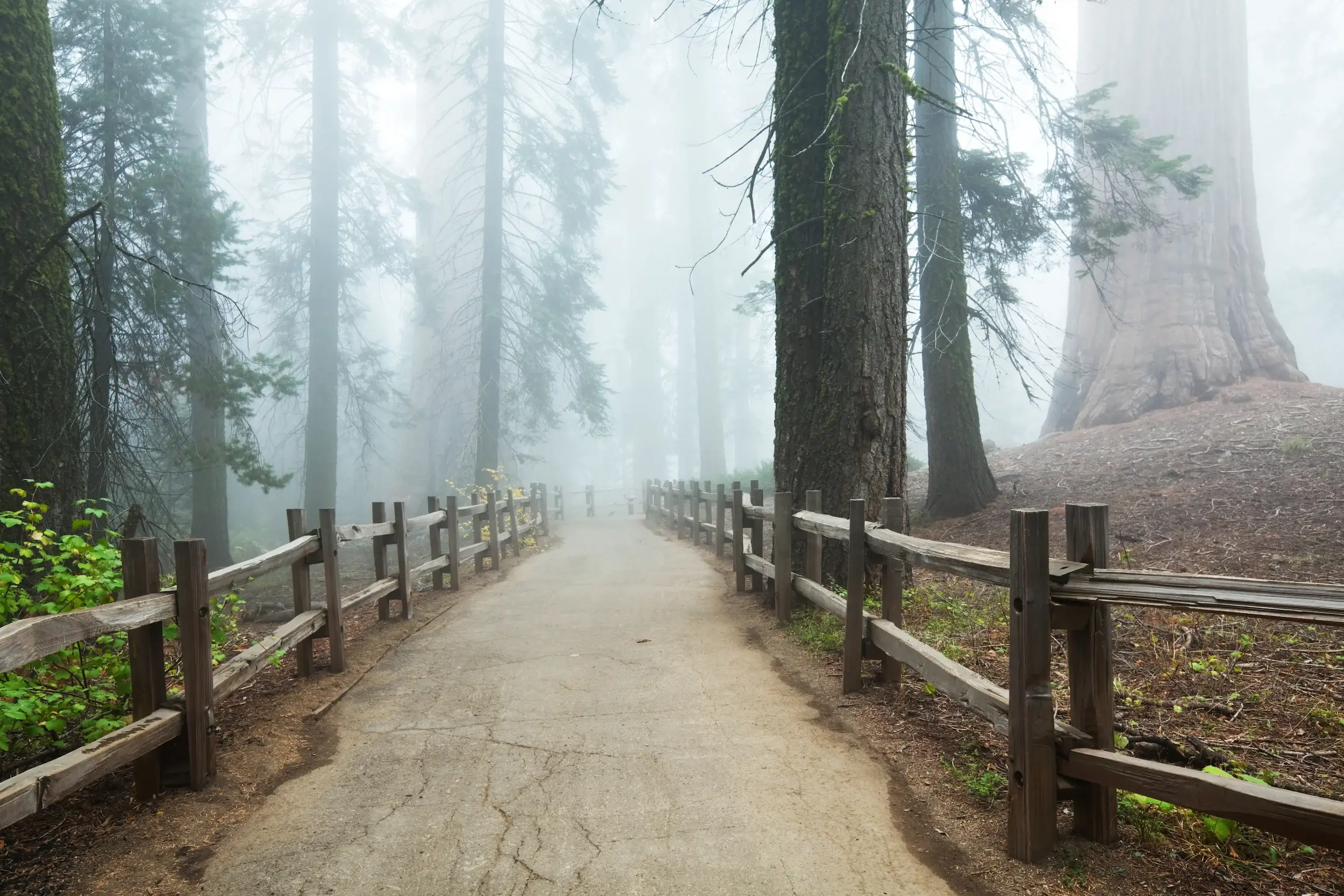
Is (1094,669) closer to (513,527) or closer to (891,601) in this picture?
(891,601)

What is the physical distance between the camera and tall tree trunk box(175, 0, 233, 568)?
12.5m

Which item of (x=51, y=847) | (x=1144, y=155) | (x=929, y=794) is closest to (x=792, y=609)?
(x=929, y=794)

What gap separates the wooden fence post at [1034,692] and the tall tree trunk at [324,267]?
58.7 feet

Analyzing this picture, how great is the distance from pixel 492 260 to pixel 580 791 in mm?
19485

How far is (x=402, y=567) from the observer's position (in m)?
7.97

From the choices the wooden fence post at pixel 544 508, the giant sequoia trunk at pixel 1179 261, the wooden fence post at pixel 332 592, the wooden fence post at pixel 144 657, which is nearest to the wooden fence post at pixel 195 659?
the wooden fence post at pixel 144 657

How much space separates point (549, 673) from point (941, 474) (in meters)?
6.95

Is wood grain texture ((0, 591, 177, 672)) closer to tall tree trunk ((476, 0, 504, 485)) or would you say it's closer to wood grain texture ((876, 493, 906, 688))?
wood grain texture ((876, 493, 906, 688))

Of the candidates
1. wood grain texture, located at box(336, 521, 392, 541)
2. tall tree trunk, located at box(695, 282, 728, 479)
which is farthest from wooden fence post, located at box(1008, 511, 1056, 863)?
tall tree trunk, located at box(695, 282, 728, 479)

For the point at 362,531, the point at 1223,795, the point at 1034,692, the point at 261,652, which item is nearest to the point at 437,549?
the point at 362,531

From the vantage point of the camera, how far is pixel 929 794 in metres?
3.54

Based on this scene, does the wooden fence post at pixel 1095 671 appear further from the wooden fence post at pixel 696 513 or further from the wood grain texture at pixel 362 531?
the wooden fence post at pixel 696 513

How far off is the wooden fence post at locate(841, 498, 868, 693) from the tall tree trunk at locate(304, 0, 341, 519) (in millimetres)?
16071

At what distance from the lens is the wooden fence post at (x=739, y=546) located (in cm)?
876
